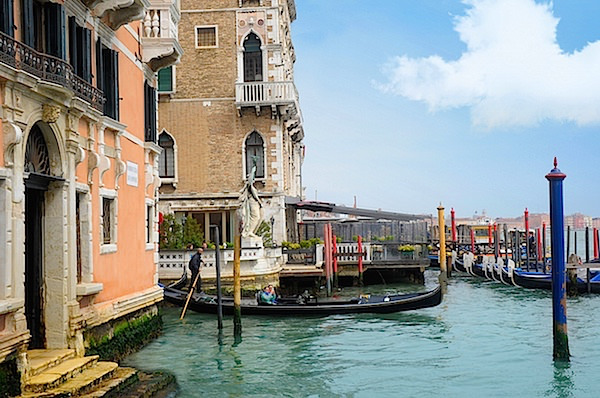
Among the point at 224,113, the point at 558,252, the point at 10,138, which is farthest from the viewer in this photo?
the point at 224,113

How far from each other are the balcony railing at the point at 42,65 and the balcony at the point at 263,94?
14.4 meters

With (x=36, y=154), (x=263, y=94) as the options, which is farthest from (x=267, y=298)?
(x=263, y=94)

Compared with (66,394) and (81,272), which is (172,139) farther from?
(66,394)

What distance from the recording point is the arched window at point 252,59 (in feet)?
78.9

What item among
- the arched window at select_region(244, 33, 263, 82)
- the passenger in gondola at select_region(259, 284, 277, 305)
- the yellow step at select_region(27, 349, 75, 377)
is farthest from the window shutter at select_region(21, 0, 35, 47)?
the arched window at select_region(244, 33, 263, 82)

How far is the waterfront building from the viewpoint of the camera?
23.1 ft

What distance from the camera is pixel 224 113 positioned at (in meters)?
23.8

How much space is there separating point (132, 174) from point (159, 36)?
264cm

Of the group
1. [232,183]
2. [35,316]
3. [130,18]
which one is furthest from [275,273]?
[35,316]

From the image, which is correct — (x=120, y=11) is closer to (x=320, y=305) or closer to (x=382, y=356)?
(x=382, y=356)

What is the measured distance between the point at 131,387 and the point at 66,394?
3.48ft

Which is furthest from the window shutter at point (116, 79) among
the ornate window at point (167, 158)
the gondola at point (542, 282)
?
the gondola at point (542, 282)

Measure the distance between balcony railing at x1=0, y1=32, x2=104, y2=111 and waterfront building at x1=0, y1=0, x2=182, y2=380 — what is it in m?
0.01

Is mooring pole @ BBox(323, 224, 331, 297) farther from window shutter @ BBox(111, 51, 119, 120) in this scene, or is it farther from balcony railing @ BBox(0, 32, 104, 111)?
balcony railing @ BBox(0, 32, 104, 111)
